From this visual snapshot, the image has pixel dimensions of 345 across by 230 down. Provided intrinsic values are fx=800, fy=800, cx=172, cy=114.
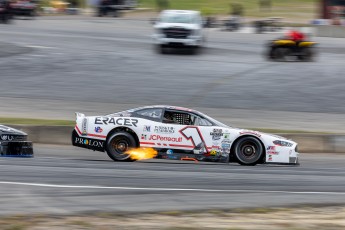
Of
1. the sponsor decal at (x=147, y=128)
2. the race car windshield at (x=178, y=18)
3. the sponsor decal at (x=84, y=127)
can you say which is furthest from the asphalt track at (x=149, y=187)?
the race car windshield at (x=178, y=18)

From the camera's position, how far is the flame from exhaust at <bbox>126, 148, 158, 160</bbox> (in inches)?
597

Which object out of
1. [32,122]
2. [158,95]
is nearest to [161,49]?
[158,95]

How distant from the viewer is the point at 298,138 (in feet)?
62.4

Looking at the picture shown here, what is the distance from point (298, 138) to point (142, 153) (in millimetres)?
5167

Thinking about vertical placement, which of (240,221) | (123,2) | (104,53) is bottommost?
(240,221)

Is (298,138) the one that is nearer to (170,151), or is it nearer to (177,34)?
(170,151)

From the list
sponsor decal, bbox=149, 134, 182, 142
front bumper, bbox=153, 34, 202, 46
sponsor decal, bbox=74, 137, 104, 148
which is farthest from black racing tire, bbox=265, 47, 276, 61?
sponsor decal, bbox=74, 137, 104, 148

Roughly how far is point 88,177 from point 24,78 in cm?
1702

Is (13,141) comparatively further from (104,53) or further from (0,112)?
(104,53)

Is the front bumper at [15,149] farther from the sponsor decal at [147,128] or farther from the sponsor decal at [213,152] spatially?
the sponsor decal at [213,152]

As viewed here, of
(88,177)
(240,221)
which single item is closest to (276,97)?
(88,177)

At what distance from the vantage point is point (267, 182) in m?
12.3

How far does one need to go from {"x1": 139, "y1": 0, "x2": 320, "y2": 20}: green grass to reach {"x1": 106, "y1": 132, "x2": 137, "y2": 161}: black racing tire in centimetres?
4520

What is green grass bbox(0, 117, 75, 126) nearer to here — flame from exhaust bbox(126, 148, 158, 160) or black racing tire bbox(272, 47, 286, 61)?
flame from exhaust bbox(126, 148, 158, 160)
